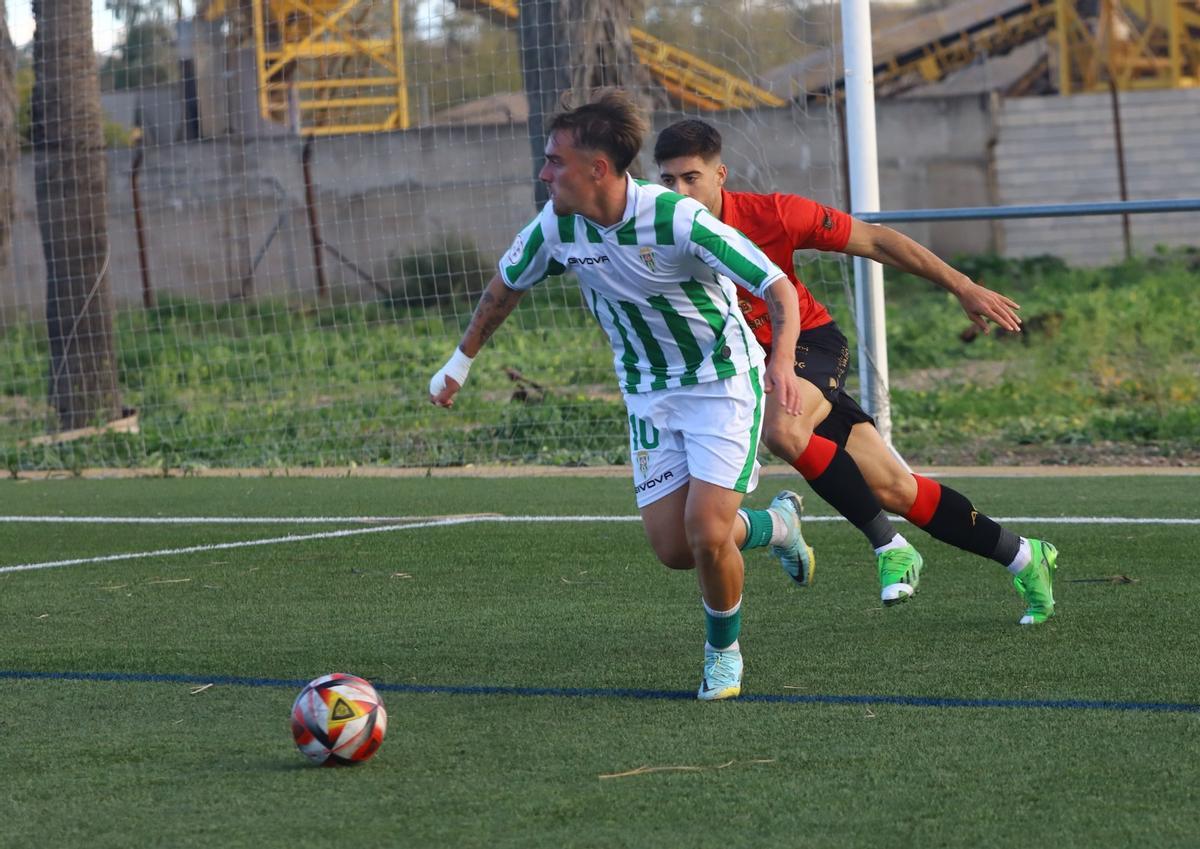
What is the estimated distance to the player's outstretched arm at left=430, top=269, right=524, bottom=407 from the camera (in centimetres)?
516

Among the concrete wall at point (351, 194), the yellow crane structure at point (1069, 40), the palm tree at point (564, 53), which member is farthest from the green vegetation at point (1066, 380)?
the yellow crane structure at point (1069, 40)

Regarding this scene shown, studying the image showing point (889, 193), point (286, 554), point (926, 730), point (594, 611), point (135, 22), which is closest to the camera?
point (926, 730)

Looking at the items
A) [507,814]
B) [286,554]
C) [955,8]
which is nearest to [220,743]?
[507,814]

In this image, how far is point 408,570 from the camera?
23.3ft

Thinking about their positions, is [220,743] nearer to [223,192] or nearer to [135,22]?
[135,22]

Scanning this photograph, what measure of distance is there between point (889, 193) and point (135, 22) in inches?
481

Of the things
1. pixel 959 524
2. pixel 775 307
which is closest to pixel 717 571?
pixel 775 307

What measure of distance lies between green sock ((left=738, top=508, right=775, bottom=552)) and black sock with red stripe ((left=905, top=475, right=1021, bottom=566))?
51 cm

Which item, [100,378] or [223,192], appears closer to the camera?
[100,378]

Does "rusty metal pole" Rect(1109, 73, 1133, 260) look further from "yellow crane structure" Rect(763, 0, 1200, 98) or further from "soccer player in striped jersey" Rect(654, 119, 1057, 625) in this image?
"soccer player in striped jersey" Rect(654, 119, 1057, 625)

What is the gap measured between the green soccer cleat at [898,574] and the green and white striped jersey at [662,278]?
100cm

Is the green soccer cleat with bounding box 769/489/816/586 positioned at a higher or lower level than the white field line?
higher

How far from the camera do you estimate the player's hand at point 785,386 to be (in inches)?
176

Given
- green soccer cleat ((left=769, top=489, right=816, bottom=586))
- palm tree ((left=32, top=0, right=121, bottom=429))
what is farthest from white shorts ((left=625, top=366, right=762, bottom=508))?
palm tree ((left=32, top=0, right=121, bottom=429))
